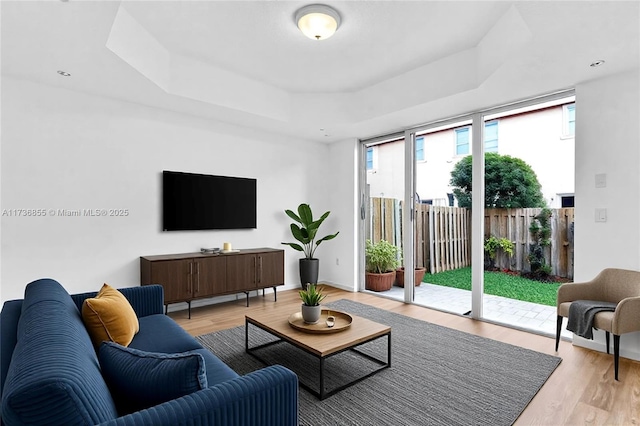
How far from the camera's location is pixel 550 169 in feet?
12.0

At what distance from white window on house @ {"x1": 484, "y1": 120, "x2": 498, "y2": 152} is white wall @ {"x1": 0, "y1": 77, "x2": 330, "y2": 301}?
3129 millimetres

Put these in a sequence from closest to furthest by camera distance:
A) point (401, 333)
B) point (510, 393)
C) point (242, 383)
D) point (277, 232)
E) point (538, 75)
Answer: point (242, 383) → point (510, 393) → point (538, 75) → point (401, 333) → point (277, 232)

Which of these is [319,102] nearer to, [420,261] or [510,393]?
[420,261]

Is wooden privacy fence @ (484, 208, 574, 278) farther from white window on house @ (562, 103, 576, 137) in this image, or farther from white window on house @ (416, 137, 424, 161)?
white window on house @ (416, 137, 424, 161)

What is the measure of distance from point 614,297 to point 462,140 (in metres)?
2.28

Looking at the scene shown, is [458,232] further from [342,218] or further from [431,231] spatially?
[342,218]

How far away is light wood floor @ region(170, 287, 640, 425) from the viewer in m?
2.06

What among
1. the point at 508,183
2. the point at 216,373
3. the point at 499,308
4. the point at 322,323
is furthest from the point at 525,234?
the point at 216,373

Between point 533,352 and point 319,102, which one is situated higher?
point 319,102

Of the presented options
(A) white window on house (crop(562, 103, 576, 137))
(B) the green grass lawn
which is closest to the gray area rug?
(B) the green grass lawn

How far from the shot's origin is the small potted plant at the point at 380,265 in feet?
17.1

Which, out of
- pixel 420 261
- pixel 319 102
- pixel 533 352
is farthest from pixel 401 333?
pixel 319 102

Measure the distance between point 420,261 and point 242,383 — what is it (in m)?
4.10

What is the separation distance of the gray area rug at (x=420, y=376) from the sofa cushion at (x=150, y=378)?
116 centimetres
